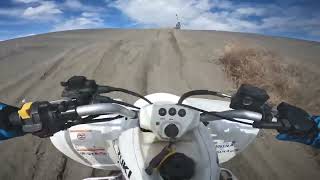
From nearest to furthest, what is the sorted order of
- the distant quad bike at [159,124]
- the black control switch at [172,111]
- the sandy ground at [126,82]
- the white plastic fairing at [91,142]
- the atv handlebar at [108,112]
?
the distant quad bike at [159,124]
the black control switch at [172,111]
the atv handlebar at [108,112]
the white plastic fairing at [91,142]
the sandy ground at [126,82]

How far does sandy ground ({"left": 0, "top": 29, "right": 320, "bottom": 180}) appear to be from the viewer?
564cm

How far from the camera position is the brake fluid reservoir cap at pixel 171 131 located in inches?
73.4

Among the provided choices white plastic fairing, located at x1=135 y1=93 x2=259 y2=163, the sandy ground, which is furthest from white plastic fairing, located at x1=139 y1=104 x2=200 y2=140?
the sandy ground

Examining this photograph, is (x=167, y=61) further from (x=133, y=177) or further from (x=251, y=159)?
(x=133, y=177)

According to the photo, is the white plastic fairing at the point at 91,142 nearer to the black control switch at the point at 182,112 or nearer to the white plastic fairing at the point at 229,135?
the white plastic fairing at the point at 229,135

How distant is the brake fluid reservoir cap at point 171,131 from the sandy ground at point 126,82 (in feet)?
12.5

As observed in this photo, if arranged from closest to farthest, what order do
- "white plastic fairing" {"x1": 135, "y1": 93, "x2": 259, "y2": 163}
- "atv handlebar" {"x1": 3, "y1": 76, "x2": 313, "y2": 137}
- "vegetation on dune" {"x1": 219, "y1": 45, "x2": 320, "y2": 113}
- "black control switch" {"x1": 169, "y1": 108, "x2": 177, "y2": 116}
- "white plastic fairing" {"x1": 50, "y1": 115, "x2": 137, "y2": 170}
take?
"black control switch" {"x1": 169, "y1": 108, "x2": 177, "y2": 116}
"atv handlebar" {"x1": 3, "y1": 76, "x2": 313, "y2": 137}
"white plastic fairing" {"x1": 50, "y1": 115, "x2": 137, "y2": 170}
"white plastic fairing" {"x1": 135, "y1": 93, "x2": 259, "y2": 163}
"vegetation on dune" {"x1": 219, "y1": 45, "x2": 320, "y2": 113}

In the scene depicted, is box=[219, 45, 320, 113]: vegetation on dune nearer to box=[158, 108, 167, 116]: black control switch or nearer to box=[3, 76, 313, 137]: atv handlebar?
box=[3, 76, 313, 137]: atv handlebar

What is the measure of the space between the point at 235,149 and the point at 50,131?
1.88m

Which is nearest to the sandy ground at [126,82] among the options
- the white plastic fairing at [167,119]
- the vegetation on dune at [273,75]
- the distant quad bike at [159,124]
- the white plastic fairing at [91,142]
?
the vegetation on dune at [273,75]

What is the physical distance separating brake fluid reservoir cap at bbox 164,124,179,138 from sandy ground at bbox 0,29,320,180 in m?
3.81

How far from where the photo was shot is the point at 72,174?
17.5 ft

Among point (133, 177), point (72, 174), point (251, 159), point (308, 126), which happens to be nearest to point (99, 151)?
point (133, 177)

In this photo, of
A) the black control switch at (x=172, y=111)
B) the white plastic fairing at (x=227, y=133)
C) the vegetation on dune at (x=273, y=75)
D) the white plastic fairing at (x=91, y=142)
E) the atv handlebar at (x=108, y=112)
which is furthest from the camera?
the vegetation on dune at (x=273, y=75)
